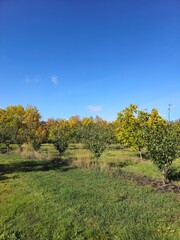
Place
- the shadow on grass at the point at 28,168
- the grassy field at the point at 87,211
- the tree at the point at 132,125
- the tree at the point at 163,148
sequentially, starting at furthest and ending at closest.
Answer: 1. the tree at the point at 132,125
2. the shadow on grass at the point at 28,168
3. the tree at the point at 163,148
4. the grassy field at the point at 87,211

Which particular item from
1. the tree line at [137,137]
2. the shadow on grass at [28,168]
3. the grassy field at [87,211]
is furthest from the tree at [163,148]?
the shadow on grass at [28,168]

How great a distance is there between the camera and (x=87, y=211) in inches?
278

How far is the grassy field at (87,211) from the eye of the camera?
225 inches

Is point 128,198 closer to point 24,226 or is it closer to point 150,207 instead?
point 150,207

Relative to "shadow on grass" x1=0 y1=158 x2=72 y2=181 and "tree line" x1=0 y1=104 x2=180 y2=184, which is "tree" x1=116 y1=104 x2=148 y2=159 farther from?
"shadow on grass" x1=0 y1=158 x2=72 y2=181

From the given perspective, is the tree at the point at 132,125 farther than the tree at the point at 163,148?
Yes

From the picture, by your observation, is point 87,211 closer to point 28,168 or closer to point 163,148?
point 163,148

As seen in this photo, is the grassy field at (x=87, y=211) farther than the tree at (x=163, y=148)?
No

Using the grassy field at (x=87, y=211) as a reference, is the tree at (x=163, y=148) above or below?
above

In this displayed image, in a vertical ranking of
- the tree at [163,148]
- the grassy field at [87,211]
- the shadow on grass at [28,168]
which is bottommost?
the grassy field at [87,211]

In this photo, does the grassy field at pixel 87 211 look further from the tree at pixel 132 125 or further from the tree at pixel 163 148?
the tree at pixel 132 125

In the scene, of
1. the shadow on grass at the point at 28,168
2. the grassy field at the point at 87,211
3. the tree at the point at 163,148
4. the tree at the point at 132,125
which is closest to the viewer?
the grassy field at the point at 87,211

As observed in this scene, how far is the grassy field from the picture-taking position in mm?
5723

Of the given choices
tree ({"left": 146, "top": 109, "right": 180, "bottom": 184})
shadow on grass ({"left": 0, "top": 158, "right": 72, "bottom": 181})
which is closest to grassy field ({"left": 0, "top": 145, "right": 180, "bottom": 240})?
tree ({"left": 146, "top": 109, "right": 180, "bottom": 184})
